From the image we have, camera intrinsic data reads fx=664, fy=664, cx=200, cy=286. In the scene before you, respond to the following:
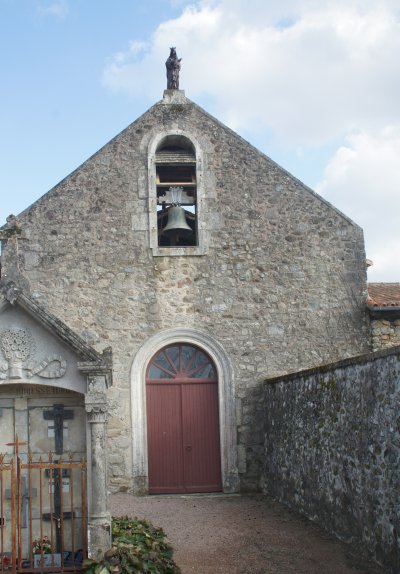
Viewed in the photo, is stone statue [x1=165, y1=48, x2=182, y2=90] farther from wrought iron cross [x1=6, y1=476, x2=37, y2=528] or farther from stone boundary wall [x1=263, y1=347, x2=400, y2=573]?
wrought iron cross [x1=6, y1=476, x2=37, y2=528]

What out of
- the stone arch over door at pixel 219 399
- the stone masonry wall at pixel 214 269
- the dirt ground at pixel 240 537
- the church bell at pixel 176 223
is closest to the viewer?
the dirt ground at pixel 240 537

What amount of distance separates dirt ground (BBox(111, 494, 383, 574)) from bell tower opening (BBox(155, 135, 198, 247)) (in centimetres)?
480

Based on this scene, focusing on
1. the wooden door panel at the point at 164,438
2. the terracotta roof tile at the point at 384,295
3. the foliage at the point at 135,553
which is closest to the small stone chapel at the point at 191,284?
the wooden door panel at the point at 164,438

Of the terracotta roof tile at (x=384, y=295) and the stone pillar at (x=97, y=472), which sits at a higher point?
the terracotta roof tile at (x=384, y=295)

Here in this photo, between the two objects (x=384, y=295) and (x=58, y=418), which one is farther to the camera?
(x=384, y=295)

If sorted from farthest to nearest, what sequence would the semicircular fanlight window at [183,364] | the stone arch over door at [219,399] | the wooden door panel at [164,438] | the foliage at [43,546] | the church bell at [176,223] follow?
the church bell at [176,223]
the semicircular fanlight window at [183,364]
the wooden door panel at [164,438]
the stone arch over door at [219,399]
the foliage at [43,546]

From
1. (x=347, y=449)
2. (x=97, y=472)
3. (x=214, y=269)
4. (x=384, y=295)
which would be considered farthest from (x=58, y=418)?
(x=384, y=295)

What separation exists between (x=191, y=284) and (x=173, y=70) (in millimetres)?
4479

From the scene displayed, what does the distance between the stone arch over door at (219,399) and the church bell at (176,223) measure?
1863 mm

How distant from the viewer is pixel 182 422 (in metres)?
12.1

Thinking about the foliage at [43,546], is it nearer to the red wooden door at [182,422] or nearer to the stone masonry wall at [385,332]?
the red wooden door at [182,422]

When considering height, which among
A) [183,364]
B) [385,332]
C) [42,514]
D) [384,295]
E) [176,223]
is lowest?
[42,514]

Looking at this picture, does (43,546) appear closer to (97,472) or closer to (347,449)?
(97,472)

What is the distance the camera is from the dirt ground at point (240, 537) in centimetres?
723
